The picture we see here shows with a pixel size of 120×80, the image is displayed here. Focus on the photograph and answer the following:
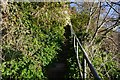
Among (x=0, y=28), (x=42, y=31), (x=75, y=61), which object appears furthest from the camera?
(x=75, y=61)

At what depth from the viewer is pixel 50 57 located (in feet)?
15.8

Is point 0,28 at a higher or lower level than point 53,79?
higher

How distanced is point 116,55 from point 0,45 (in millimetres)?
3063

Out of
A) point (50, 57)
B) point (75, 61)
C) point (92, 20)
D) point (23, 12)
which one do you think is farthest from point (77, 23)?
point (23, 12)

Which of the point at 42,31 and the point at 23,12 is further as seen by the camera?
the point at 42,31

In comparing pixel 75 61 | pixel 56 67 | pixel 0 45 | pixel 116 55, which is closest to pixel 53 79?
pixel 56 67

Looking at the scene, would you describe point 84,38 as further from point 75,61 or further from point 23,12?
point 23,12

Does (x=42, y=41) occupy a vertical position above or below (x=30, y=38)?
above

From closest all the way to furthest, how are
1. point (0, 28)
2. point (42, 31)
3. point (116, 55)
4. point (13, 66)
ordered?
point (0, 28)
point (13, 66)
point (42, 31)
point (116, 55)

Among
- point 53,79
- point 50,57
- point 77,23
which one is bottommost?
point 53,79

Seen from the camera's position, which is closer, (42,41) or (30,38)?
(30,38)

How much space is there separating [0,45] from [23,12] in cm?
99

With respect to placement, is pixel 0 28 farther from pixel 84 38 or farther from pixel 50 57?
pixel 84 38

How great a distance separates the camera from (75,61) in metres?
5.23
